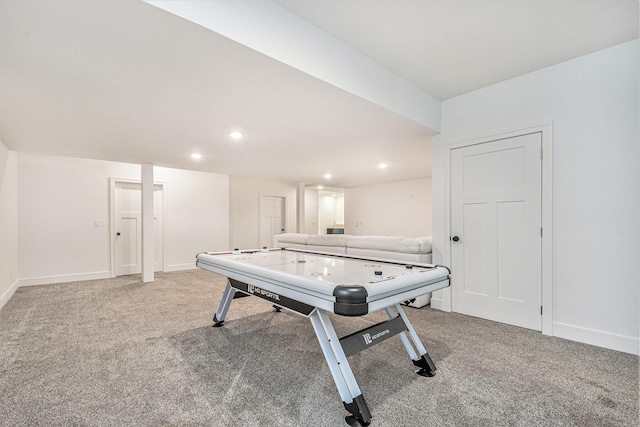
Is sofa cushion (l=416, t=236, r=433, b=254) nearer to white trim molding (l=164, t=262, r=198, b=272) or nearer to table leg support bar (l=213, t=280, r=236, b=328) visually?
A: table leg support bar (l=213, t=280, r=236, b=328)

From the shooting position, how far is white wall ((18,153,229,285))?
453 cm

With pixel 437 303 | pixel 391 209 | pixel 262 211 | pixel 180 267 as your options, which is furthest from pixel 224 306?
pixel 391 209

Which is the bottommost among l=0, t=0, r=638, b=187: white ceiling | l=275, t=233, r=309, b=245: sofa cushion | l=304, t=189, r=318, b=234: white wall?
l=275, t=233, r=309, b=245: sofa cushion

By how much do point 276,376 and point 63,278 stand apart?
4.93m

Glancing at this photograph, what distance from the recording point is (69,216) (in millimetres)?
4848

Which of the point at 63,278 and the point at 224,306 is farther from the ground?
the point at 224,306

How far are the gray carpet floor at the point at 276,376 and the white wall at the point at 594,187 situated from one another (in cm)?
27

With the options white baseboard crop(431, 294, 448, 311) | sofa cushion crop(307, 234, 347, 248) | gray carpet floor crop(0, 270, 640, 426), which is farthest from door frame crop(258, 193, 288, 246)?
white baseboard crop(431, 294, 448, 311)

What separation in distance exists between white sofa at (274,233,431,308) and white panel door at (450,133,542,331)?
1.14 ft

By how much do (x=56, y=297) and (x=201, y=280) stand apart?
72.8 inches

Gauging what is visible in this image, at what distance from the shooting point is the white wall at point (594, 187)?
2.20 m

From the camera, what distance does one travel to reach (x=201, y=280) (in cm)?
496

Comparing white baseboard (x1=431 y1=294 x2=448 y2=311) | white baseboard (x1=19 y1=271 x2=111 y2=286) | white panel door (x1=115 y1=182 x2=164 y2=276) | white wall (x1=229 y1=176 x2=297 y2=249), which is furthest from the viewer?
white wall (x1=229 y1=176 x2=297 y2=249)

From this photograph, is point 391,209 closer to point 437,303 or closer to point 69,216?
point 437,303
